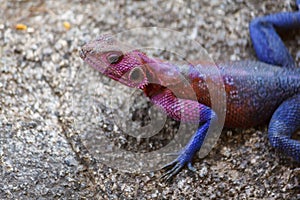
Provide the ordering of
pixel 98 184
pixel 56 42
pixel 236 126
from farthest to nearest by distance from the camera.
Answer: pixel 56 42, pixel 236 126, pixel 98 184

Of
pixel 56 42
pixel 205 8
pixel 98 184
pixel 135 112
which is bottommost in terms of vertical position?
pixel 98 184

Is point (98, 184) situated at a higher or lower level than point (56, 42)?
lower

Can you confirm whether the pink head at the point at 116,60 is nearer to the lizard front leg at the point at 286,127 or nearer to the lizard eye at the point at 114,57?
the lizard eye at the point at 114,57

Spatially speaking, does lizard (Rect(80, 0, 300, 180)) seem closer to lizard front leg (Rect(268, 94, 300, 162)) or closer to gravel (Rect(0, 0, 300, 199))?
lizard front leg (Rect(268, 94, 300, 162))

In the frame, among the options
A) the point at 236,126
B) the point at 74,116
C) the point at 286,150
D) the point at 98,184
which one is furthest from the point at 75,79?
the point at 286,150

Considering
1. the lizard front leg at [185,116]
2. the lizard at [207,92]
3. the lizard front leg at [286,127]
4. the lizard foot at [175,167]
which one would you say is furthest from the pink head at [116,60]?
the lizard front leg at [286,127]

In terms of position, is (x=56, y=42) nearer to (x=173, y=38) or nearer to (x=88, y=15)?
(x=88, y=15)

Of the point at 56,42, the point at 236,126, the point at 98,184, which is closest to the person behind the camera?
the point at 98,184

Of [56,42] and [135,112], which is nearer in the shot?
[135,112]
